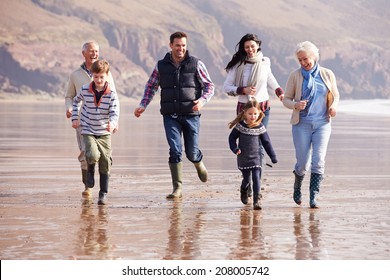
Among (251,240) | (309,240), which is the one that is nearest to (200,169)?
(251,240)

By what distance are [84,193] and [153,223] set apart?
2470 millimetres

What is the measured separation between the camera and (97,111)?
39.1 feet

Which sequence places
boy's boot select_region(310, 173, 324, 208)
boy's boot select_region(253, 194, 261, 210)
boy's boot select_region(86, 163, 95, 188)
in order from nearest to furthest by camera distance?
1. boy's boot select_region(253, 194, 261, 210)
2. boy's boot select_region(310, 173, 324, 208)
3. boy's boot select_region(86, 163, 95, 188)

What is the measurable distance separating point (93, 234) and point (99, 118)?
9.05 feet

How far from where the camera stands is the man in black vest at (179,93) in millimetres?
12609

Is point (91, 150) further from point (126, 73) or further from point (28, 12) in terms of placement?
point (28, 12)

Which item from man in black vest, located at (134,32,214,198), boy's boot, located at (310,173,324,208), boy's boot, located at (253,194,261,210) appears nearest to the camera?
boy's boot, located at (253,194,261,210)

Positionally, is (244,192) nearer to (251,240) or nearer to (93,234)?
(251,240)

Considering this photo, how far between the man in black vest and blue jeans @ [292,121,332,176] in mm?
1369

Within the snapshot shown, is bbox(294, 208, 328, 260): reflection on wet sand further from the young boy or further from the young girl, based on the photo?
the young boy

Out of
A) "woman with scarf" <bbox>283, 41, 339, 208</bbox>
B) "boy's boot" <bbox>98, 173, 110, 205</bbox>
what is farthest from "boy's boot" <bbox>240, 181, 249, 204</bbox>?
"boy's boot" <bbox>98, 173, 110, 205</bbox>

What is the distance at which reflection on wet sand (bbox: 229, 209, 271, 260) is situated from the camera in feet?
27.5

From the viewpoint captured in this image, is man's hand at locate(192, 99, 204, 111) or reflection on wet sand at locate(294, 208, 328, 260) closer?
reflection on wet sand at locate(294, 208, 328, 260)

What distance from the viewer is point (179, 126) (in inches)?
503
